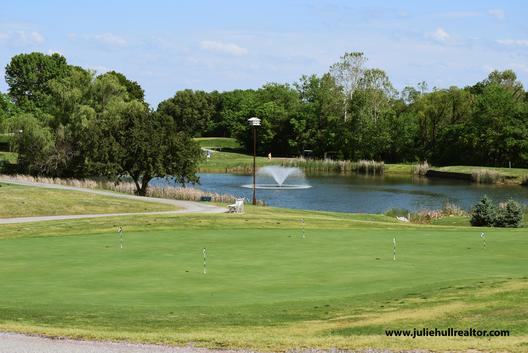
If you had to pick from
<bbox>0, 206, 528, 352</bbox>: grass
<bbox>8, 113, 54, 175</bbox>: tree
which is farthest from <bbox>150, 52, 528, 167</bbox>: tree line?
<bbox>0, 206, 528, 352</bbox>: grass

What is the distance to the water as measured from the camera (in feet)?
A: 261

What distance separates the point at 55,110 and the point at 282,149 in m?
78.7

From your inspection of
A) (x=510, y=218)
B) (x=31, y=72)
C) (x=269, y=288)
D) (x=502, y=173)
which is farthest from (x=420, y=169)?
(x=269, y=288)

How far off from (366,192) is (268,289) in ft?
243

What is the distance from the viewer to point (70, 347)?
52.1 ft

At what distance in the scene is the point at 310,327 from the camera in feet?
59.9

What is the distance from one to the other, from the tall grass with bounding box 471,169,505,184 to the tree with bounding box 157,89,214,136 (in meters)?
84.8

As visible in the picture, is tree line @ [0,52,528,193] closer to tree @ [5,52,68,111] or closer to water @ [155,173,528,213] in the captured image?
tree @ [5,52,68,111]

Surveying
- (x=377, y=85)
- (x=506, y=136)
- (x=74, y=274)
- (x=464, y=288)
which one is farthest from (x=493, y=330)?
(x=377, y=85)

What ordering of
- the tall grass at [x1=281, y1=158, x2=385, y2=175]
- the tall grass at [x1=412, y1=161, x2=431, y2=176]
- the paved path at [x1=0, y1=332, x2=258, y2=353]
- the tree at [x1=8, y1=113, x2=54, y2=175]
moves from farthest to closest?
1. the tall grass at [x1=281, y1=158, x2=385, y2=175]
2. the tall grass at [x1=412, y1=161, x2=431, y2=176]
3. the tree at [x1=8, y1=113, x2=54, y2=175]
4. the paved path at [x1=0, y1=332, x2=258, y2=353]

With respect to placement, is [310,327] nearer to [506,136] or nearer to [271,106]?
[506,136]

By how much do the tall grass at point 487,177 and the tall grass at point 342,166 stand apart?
20414 millimetres

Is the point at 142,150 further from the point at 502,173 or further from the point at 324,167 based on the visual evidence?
the point at 324,167

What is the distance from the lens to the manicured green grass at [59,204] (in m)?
51.9
